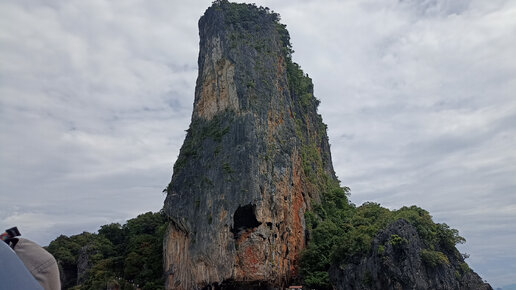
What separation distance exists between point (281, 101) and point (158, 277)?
1446cm

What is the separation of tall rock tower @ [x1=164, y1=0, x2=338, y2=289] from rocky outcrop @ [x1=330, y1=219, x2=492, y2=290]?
217 inches

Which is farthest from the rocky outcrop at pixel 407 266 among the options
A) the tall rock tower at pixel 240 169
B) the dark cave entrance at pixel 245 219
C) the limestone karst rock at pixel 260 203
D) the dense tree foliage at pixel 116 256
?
the dense tree foliage at pixel 116 256

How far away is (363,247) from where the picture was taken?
71.5 feet

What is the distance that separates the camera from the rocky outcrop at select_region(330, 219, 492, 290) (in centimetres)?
1908

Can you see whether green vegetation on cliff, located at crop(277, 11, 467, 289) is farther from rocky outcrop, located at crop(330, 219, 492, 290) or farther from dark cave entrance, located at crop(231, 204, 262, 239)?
dark cave entrance, located at crop(231, 204, 262, 239)

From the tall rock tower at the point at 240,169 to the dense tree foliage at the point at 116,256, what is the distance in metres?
2.87

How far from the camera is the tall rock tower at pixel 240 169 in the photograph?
22.9m

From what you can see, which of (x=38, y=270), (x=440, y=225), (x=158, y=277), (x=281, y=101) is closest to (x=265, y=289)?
(x=158, y=277)

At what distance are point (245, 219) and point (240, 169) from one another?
2.98 metres

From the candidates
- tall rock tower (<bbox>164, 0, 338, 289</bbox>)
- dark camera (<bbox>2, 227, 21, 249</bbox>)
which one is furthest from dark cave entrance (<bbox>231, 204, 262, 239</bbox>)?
dark camera (<bbox>2, 227, 21, 249</bbox>)

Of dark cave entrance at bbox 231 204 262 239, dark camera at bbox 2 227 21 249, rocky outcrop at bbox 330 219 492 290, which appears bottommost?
rocky outcrop at bbox 330 219 492 290

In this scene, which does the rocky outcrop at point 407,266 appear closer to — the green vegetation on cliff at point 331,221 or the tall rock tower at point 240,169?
the green vegetation on cliff at point 331,221

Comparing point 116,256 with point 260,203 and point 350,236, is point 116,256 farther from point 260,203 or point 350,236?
point 350,236

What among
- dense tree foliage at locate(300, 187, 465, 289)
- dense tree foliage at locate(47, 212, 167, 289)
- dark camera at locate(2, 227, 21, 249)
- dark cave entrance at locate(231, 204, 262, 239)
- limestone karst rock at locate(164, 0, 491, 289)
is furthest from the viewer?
dense tree foliage at locate(47, 212, 167, 289)
